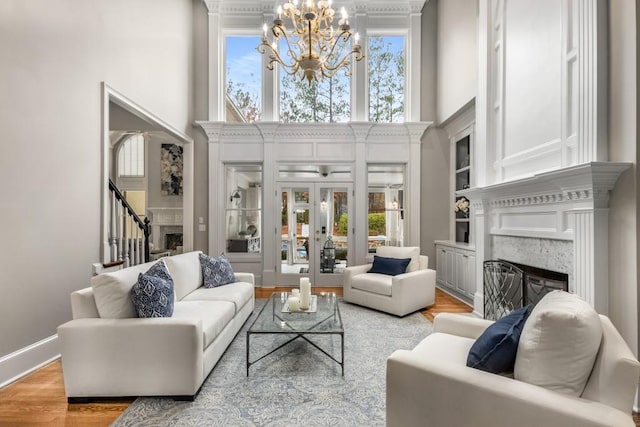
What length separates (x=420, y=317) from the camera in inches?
154

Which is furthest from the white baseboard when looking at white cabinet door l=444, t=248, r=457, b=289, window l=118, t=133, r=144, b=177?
window l=118, t=133, r=144, b=177

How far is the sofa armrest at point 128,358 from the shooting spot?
6.84 feet

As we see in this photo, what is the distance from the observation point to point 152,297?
227cm

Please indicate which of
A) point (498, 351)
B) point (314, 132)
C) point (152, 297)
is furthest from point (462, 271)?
point (152, 297)

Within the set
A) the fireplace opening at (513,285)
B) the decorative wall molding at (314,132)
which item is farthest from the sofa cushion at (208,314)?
the decorative wall molding at (314,132)

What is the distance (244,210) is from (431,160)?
358cm

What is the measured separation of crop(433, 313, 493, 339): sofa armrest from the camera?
2.06 metres

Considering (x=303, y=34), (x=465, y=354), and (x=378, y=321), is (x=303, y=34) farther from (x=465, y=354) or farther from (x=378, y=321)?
(x=378, y=321)

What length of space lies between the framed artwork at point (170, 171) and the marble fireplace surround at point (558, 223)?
22.9 feet

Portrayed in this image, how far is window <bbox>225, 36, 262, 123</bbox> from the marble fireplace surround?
4141mm

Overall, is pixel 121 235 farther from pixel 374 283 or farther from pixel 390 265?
pixel 390 265

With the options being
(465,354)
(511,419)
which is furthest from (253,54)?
(511,419)

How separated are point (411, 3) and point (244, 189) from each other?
4522mm

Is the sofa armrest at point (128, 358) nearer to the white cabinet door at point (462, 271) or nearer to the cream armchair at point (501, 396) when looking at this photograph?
the cream armchair at point (501, 396)
